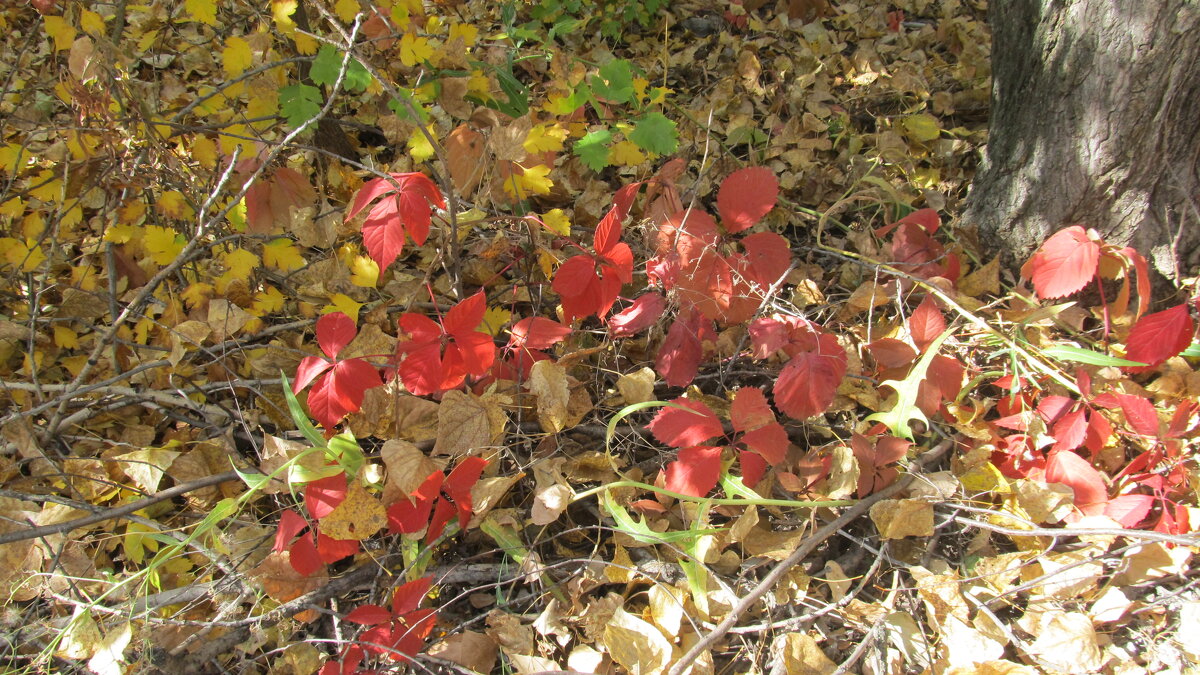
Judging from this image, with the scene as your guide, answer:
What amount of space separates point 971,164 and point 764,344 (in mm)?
1189

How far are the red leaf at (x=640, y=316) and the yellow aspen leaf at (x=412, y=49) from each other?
732 millimetres

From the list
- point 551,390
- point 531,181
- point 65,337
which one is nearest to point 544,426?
point 551,390

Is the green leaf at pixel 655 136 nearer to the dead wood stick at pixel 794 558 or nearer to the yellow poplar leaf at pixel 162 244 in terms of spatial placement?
the dead wood stick at pixel 794 558

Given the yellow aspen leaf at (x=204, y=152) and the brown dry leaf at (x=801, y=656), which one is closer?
the brown dry leaf at (x=801, y=656)

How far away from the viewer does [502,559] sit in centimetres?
134

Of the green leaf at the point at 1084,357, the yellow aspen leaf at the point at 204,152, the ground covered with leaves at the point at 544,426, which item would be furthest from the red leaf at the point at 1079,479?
the yellow aspen leaf at the point at 204,152

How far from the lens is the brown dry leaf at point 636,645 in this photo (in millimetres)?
1078

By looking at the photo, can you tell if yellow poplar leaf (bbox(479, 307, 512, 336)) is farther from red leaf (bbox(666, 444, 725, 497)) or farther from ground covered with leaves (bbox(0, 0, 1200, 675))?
red leaf (bbox(666, 444, 725, 497))

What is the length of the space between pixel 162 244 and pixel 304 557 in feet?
2.67

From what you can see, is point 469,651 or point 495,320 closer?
point 469,651

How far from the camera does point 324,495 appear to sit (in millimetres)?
1149

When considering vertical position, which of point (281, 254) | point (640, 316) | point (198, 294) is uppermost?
point (640, 316)

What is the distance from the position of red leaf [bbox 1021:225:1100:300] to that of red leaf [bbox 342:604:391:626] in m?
1.30

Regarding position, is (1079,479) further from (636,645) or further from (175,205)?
(175,205)
